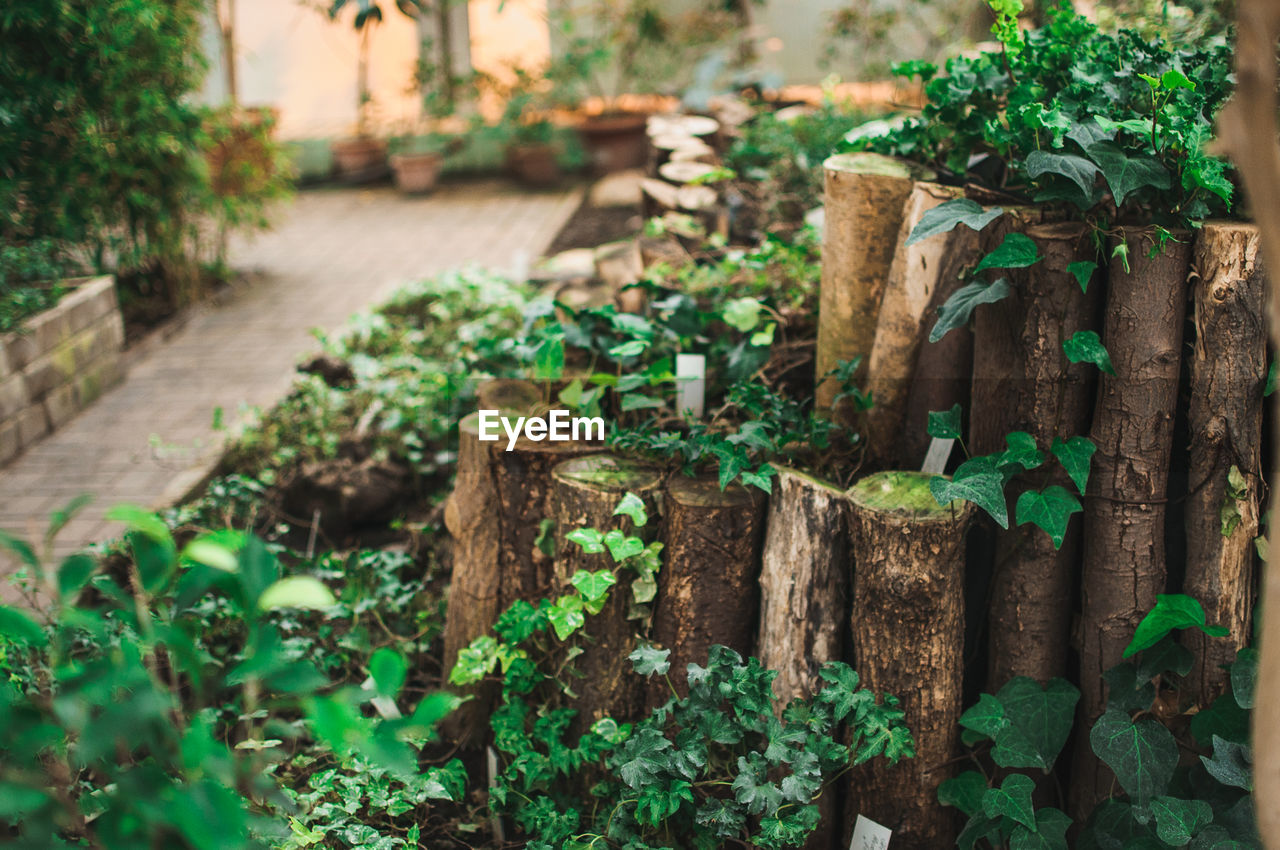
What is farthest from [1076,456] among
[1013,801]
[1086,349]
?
[1013,801]

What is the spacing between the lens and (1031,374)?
2340 millimetres

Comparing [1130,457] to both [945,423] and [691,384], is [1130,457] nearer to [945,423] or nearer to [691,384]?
[945,423]

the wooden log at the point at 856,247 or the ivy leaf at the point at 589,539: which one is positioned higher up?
the wooden log at the point at 856,247

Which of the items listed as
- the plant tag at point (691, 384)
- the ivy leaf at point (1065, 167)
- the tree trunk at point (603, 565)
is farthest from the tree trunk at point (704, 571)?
the ivy leaf at point (1065, 167)

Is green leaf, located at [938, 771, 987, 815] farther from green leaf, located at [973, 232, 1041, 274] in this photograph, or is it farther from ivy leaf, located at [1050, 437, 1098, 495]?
green leaf, located at [973, 232, 1041, 274]

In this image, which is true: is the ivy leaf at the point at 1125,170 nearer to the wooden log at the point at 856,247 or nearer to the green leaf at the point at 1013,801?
the wooden log at the point at 856,247

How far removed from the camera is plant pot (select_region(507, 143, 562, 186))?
380 inches

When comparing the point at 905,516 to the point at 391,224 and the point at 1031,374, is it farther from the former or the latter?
the point at 391,224

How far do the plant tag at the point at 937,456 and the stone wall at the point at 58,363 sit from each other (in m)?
4.30

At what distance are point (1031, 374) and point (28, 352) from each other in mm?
4669

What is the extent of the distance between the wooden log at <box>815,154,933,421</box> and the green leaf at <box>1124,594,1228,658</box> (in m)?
0.92

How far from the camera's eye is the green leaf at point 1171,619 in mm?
2199

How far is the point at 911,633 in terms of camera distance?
Result: 2373 millimetres

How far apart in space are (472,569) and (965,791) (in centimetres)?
144
